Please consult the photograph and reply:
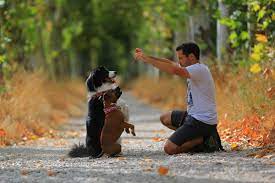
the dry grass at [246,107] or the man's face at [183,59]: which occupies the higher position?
the man's face at [183,59]

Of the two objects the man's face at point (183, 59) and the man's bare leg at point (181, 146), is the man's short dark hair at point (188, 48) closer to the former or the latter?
the man's face at point (183, 59)

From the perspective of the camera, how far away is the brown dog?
10.3m

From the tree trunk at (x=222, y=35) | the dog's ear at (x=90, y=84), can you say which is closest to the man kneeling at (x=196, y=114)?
the dog's ear at (x=90, y=84)

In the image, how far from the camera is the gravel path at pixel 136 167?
7.96 m

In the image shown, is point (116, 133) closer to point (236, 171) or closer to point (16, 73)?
point (236, 171)

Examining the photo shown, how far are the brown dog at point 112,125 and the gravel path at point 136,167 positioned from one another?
0.58 feet

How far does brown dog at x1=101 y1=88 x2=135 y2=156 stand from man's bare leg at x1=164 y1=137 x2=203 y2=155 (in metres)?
0.55

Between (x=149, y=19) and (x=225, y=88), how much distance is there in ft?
65.8

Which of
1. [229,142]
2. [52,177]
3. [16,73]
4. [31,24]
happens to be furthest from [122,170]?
[31,24]

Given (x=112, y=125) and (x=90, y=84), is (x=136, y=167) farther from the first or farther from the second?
(x=90, y=84)

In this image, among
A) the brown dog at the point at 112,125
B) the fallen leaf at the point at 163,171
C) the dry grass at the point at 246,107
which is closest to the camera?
the fallen leaf at the point at 163,171

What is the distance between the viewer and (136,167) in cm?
895

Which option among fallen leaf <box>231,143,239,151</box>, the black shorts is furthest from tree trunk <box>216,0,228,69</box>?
the black shorts

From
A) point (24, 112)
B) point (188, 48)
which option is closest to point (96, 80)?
point (188, 48)
